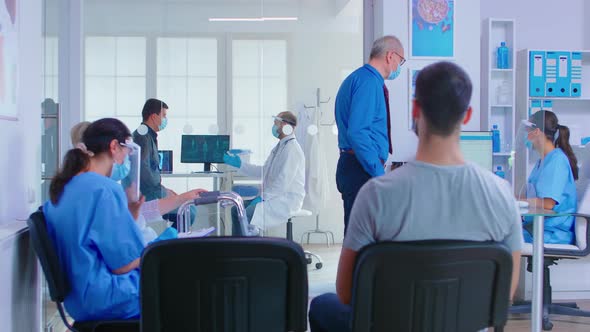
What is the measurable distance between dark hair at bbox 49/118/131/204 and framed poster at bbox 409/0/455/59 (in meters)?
2.68

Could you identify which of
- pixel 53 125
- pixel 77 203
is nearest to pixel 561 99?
pixel 53 125

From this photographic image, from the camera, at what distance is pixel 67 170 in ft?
7.39

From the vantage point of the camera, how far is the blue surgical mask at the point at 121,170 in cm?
251

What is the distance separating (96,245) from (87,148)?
1.31 ft

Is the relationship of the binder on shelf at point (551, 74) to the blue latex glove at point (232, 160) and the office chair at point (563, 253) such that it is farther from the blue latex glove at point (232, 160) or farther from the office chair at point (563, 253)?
the blue latex glove at point (232, 160)

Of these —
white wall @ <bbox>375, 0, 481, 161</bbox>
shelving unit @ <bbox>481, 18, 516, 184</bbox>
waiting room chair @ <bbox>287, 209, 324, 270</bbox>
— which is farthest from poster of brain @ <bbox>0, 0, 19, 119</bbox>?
shelving unit @ <bbox>481, 18, 516, 184</bbox>

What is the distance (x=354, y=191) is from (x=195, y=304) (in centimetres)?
201

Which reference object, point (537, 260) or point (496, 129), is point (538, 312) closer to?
point (537, 260)

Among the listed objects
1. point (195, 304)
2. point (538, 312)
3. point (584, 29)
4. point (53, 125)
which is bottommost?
point (538, 312)

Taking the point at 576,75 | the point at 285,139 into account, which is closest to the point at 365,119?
the point at 285,139

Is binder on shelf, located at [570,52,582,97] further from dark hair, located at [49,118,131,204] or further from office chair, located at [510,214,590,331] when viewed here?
dark hair, located at [49,118,131,204]

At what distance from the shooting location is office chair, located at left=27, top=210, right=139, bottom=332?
82.4 inches

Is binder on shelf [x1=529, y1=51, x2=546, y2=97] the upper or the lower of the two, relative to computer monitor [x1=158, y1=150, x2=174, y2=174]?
upper

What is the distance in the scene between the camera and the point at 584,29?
556 centimetres
